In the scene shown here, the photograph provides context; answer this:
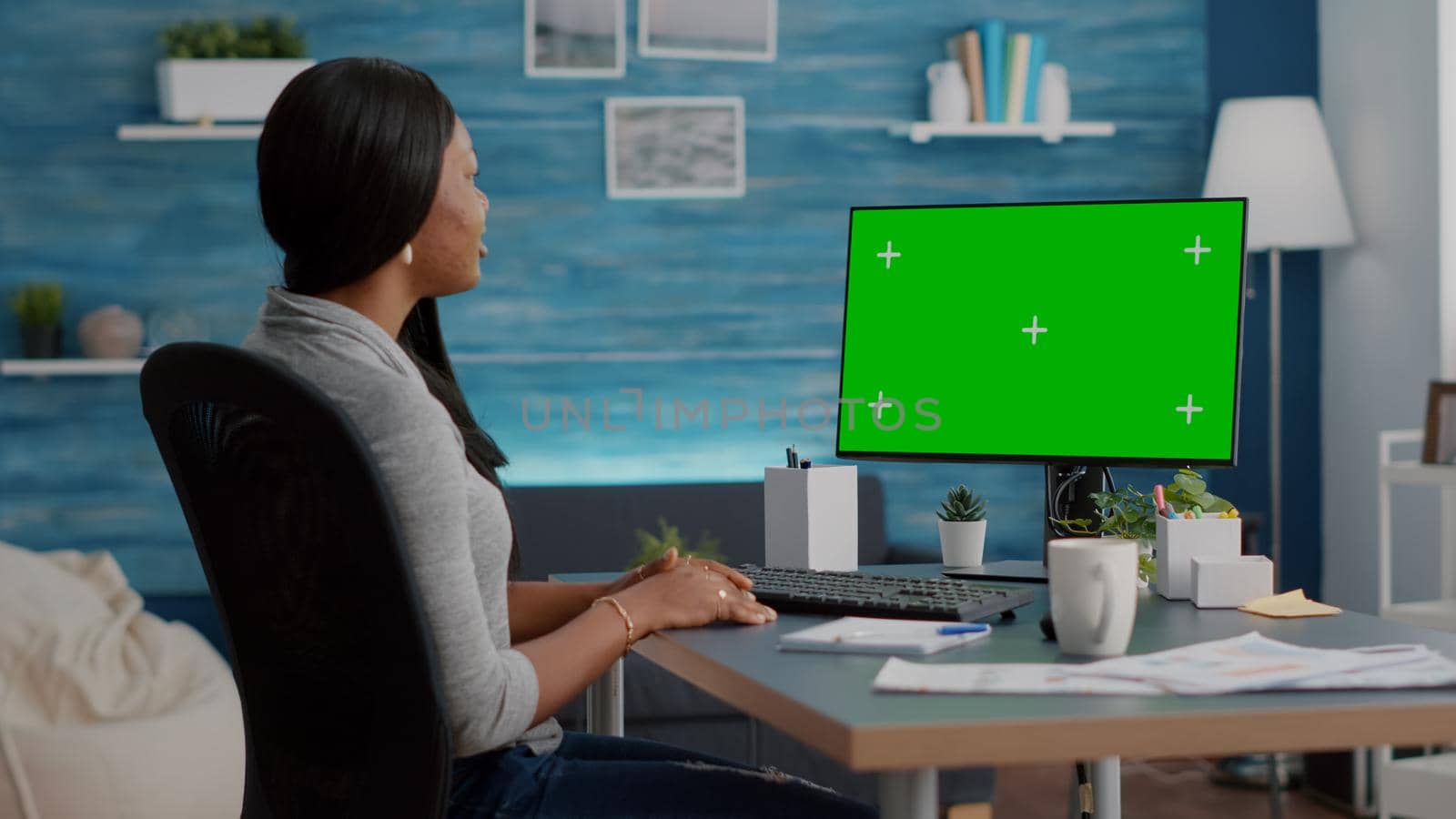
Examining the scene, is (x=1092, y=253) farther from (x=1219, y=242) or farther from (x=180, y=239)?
(x=180, y=239)

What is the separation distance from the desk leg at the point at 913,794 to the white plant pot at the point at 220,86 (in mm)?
3290

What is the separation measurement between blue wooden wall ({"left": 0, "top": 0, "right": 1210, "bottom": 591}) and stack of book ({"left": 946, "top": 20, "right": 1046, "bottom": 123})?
0.42 ft

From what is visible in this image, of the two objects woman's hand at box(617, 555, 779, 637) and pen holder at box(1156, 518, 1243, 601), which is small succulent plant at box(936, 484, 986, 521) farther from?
woman's hand at box(617, 555, 779, 637)

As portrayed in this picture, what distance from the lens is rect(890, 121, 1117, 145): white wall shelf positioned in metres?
4.29

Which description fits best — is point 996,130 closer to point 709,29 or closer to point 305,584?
point 709,29

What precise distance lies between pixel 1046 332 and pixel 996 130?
2464mm

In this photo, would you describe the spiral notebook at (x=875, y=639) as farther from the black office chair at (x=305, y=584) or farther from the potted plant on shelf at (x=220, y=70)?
the potted plant on shelf at (x=220, y=70)

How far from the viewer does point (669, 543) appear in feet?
12.7

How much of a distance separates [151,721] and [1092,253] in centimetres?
227

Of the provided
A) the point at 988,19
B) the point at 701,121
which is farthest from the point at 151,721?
the point at 988,19

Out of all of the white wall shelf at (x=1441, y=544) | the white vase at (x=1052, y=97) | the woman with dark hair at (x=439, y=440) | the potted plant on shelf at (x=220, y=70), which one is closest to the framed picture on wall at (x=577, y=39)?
the potted plant on shelf at (x=220, y=70)

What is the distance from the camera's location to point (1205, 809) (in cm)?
378

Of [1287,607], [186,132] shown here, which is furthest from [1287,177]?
[186,132]

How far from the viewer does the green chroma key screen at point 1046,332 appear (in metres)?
1.85
